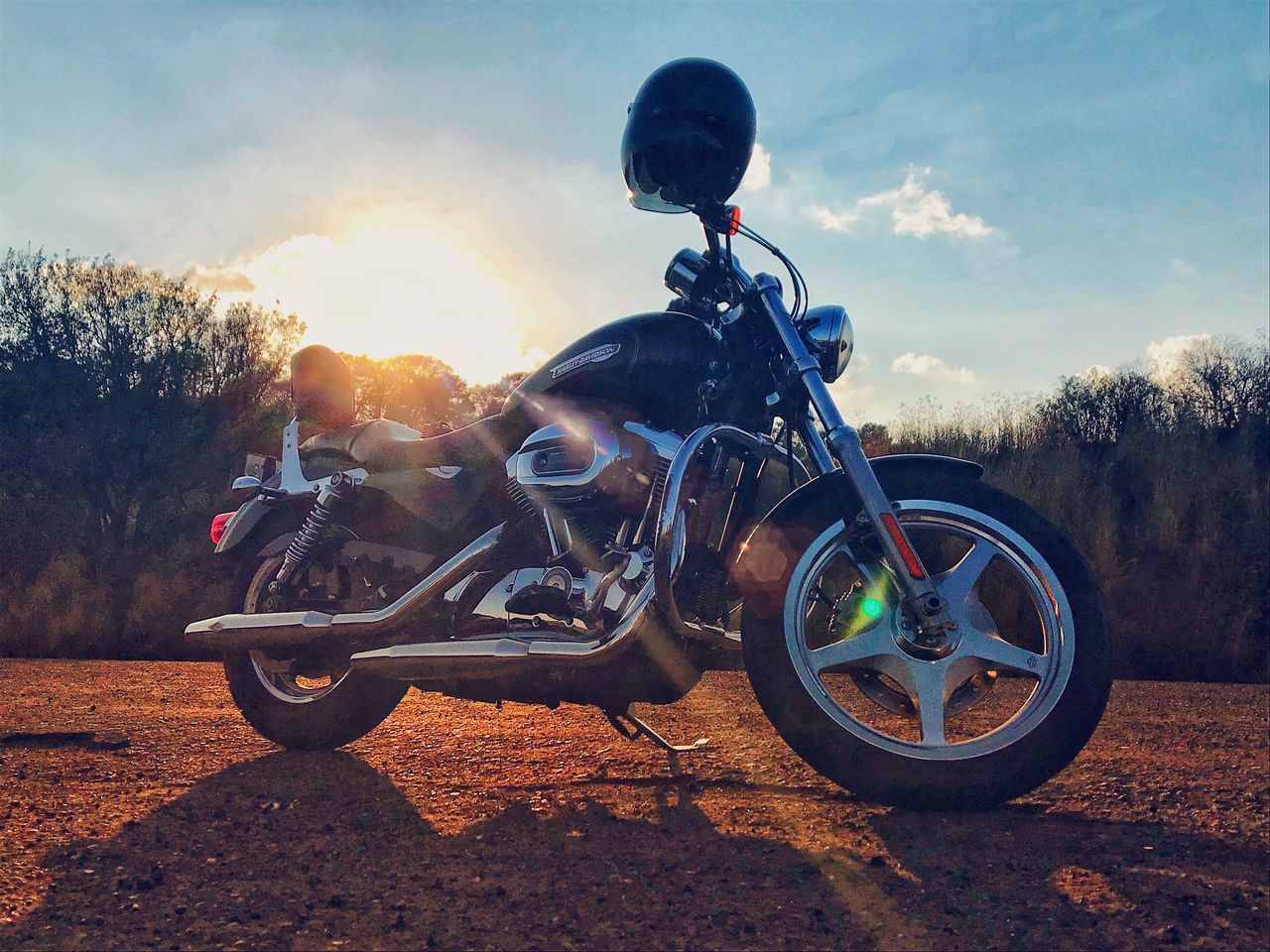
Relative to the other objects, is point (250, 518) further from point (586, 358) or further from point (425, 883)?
point (425, 883)

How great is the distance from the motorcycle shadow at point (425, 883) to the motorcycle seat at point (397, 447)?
1229mm

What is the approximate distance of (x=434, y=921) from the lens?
1749mm

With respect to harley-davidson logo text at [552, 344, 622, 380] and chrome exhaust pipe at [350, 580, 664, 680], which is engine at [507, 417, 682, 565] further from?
chrome exhaust pipe at [350, 580, 664, 680]

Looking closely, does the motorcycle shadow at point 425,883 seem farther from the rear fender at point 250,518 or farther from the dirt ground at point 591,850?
the rear fender at point 250,518

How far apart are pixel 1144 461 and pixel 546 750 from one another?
1005cm

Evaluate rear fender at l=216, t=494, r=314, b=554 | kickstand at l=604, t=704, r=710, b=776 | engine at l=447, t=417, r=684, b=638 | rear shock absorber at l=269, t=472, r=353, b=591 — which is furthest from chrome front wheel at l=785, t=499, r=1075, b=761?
rear fender at l=216, t=494, r=314, b=554

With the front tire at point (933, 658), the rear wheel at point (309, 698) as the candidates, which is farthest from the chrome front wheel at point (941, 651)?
the rear wheel at point (309, 698)

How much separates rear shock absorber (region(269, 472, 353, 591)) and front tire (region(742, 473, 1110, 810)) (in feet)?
5.85

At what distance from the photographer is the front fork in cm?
230

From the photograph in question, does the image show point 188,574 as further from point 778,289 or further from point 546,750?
point 778,289

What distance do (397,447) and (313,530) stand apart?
48 centimetres

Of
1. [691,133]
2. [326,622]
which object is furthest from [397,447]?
[691,133]

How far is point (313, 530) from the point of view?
354 cm

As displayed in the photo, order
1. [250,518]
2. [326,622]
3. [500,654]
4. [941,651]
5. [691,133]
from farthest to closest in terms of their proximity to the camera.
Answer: [250,518] → [326,622] → [691,133] → [500,654] → [941,651]
